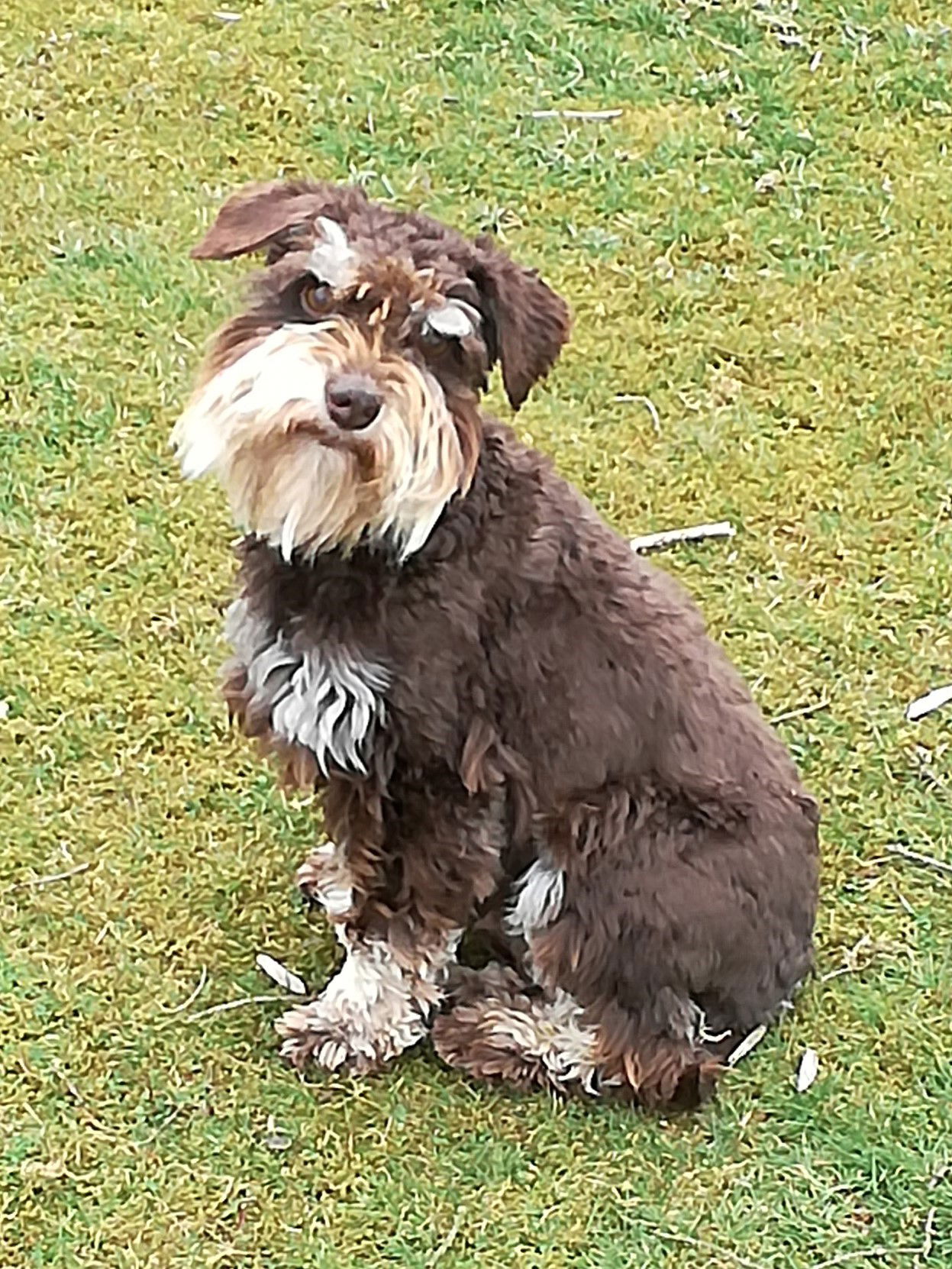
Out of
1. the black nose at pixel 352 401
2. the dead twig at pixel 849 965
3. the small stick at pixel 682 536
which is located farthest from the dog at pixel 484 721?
the small stick at pixel 682 536

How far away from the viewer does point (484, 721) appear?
13.4 feet

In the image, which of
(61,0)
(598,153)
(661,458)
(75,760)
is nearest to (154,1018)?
(75,760)

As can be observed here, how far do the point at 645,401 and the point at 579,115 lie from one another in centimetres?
170

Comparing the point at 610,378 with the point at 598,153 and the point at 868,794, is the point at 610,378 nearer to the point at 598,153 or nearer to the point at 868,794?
the point at 598,153

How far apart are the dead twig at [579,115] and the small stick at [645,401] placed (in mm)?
1623

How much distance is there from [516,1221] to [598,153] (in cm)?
426

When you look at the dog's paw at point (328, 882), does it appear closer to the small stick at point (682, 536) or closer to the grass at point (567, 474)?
the grass at point (567, 474)

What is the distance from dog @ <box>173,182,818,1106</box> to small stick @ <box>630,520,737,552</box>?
1287 mm

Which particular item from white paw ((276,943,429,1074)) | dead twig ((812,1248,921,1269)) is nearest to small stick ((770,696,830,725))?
white paw ((276,943,429,1074))

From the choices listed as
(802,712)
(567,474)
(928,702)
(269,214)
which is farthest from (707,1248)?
(567,474)

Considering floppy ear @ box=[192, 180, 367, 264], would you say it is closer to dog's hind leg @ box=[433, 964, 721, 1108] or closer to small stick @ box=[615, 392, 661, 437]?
dog's hind leg @ box=[433, 964, 721, 1108]

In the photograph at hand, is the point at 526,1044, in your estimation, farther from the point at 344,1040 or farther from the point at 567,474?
the point at 567,474

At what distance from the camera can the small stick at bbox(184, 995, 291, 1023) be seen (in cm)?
448

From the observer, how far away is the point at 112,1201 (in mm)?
4125
